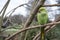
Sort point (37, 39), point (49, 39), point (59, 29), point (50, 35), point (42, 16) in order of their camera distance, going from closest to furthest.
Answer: point (42, 16)
point (37, 39)
point (59, 29)
point (49, 39)
point (50, 35)

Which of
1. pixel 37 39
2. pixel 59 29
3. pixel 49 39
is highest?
pixel 37 39

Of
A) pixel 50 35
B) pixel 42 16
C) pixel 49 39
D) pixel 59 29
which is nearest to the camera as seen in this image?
pixel 42 16

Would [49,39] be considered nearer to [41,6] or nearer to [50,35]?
[50,35]

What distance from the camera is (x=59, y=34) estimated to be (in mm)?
2557

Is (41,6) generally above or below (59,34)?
above

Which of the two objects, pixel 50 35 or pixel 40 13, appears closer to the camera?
pixel 40 13

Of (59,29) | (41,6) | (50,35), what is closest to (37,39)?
(41,6)

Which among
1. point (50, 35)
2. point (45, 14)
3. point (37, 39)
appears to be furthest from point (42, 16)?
point (50, 35)

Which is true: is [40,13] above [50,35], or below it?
above

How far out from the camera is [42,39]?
25 cm

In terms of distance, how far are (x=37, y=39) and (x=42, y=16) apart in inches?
6.4

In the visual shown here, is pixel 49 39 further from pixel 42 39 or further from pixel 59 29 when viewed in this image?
pixel 42 39

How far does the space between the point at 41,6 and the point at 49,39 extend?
8.35 ft

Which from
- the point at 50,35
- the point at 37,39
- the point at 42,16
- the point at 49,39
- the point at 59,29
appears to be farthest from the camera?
the point at 50,35
